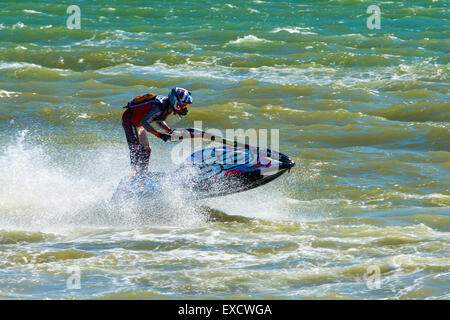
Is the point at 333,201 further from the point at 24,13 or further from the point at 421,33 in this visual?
the point at 24,13

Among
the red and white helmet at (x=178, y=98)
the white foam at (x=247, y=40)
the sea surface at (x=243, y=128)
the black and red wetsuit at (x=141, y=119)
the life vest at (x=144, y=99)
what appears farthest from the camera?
the white foam at (x=247, y=40)

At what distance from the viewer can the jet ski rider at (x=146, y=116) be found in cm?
1085

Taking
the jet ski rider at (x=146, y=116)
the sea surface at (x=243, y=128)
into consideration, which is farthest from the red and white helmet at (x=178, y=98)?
the sea surface at (x=243, y=128)

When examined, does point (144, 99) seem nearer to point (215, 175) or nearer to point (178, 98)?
point (178, 98)

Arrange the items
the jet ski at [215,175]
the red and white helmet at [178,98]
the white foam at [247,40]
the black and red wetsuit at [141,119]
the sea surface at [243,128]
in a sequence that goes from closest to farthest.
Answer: the sea surface at [243,128]
the red and white helmet at [178,98]
the black and red wetsuit at [141,119]
the jet ski at [215,175]
the white foam at [247,40]

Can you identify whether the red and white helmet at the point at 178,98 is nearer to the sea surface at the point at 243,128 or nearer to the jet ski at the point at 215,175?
the jet ski at the point at 215,175

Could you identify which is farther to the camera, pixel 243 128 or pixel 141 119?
pixel 243 128

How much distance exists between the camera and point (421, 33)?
29828mm

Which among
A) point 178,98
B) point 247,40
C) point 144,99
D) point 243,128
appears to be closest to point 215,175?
point 178,98

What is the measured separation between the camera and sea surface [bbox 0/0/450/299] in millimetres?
9047

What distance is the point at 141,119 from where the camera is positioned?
11.2 metres

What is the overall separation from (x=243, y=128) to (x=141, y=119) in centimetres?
714

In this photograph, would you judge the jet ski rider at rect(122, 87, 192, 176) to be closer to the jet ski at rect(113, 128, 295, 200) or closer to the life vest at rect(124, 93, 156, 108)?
the life vest at rect(124, 93, 156, 108)

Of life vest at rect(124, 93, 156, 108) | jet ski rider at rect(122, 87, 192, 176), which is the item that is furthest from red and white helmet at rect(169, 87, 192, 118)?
life vest at rect(124, 93, 156, 108)
